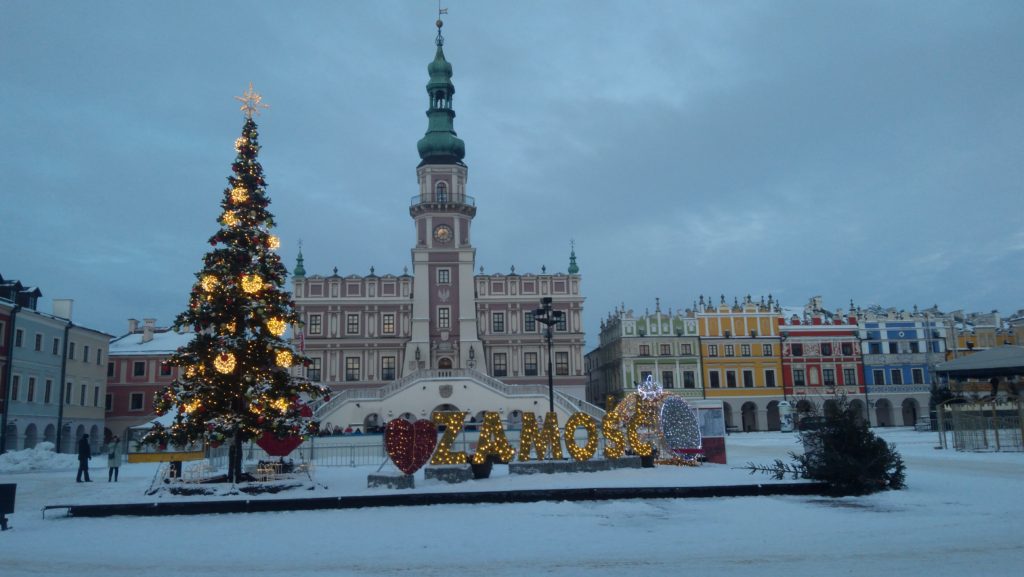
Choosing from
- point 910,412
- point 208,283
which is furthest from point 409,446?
point 910,412

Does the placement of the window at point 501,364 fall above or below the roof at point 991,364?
above

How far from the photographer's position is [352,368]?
59.8m

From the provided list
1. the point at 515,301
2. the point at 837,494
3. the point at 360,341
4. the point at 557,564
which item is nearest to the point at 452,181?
the point at 515,301

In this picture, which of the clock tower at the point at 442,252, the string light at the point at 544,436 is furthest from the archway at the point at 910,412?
the string light at the point at 544,436

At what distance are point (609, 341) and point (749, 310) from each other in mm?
14185

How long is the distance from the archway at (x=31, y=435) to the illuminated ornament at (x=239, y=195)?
33.0 metres

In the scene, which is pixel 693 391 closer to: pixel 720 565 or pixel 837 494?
pixel 837 494

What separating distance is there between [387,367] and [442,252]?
34.1 feet

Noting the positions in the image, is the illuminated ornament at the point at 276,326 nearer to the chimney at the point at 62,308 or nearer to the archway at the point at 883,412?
the chimney at the point at 62,308

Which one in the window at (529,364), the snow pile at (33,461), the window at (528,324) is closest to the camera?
the snow pile at (33,461)

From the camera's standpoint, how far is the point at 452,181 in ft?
198

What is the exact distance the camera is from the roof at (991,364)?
1391 inches

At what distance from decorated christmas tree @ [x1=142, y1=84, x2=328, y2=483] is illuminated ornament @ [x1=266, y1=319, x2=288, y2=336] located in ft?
0.09

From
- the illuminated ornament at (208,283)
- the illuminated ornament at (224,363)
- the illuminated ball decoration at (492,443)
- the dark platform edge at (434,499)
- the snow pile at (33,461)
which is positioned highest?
the illuminated ornament at (208,283)
